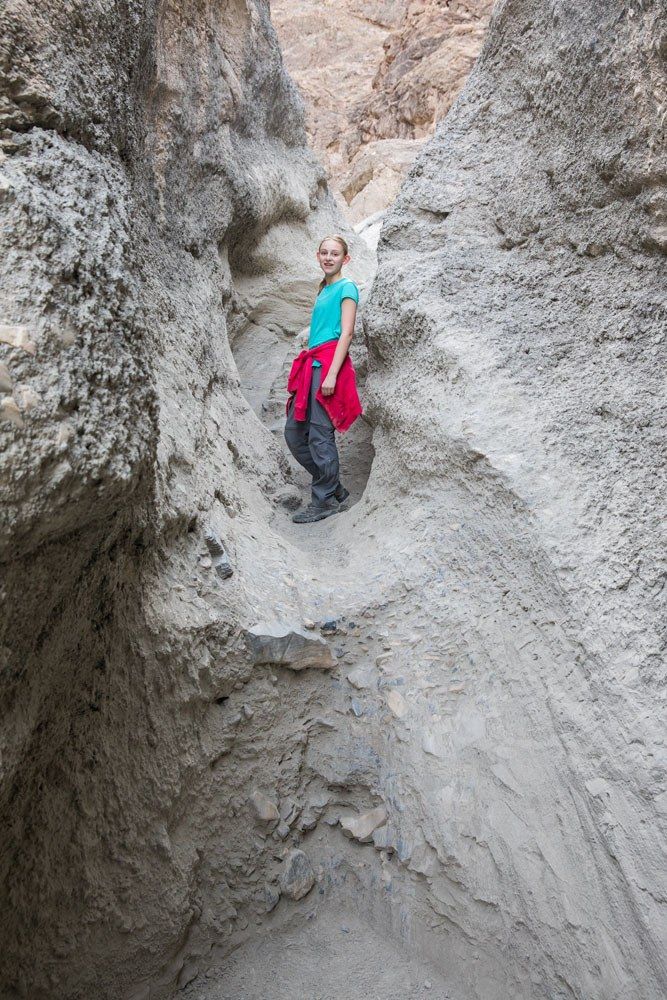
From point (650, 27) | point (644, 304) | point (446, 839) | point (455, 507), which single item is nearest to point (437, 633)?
point (455, 507)

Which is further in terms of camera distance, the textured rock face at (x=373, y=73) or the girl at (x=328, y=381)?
the textured rock face at (x=373, y=73)

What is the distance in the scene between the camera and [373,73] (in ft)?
47.8

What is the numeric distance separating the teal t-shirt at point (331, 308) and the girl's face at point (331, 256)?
0.23 ft

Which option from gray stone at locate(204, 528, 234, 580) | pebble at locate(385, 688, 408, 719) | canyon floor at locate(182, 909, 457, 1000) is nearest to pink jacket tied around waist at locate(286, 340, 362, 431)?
gray stone at locate(204, 528, 234, 580)

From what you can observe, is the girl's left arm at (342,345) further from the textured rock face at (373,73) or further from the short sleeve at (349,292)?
the textured rock face at (373,73)

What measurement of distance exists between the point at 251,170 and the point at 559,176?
2.17 metres

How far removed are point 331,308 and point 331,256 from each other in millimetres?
227

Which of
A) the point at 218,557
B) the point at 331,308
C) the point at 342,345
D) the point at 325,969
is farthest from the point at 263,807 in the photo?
the point at 331,308

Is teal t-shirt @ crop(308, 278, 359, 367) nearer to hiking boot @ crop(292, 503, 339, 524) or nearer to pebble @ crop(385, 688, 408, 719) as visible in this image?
hiking boot @ crop(292, 503, 339, 524)

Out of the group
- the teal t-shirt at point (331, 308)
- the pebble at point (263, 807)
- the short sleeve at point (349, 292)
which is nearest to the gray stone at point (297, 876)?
the pebble at point (263, 807)

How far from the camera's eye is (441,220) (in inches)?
119

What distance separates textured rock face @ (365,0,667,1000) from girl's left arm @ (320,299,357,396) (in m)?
0.23

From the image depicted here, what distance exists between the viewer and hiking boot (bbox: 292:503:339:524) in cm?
321

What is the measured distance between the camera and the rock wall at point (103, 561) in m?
1.32
